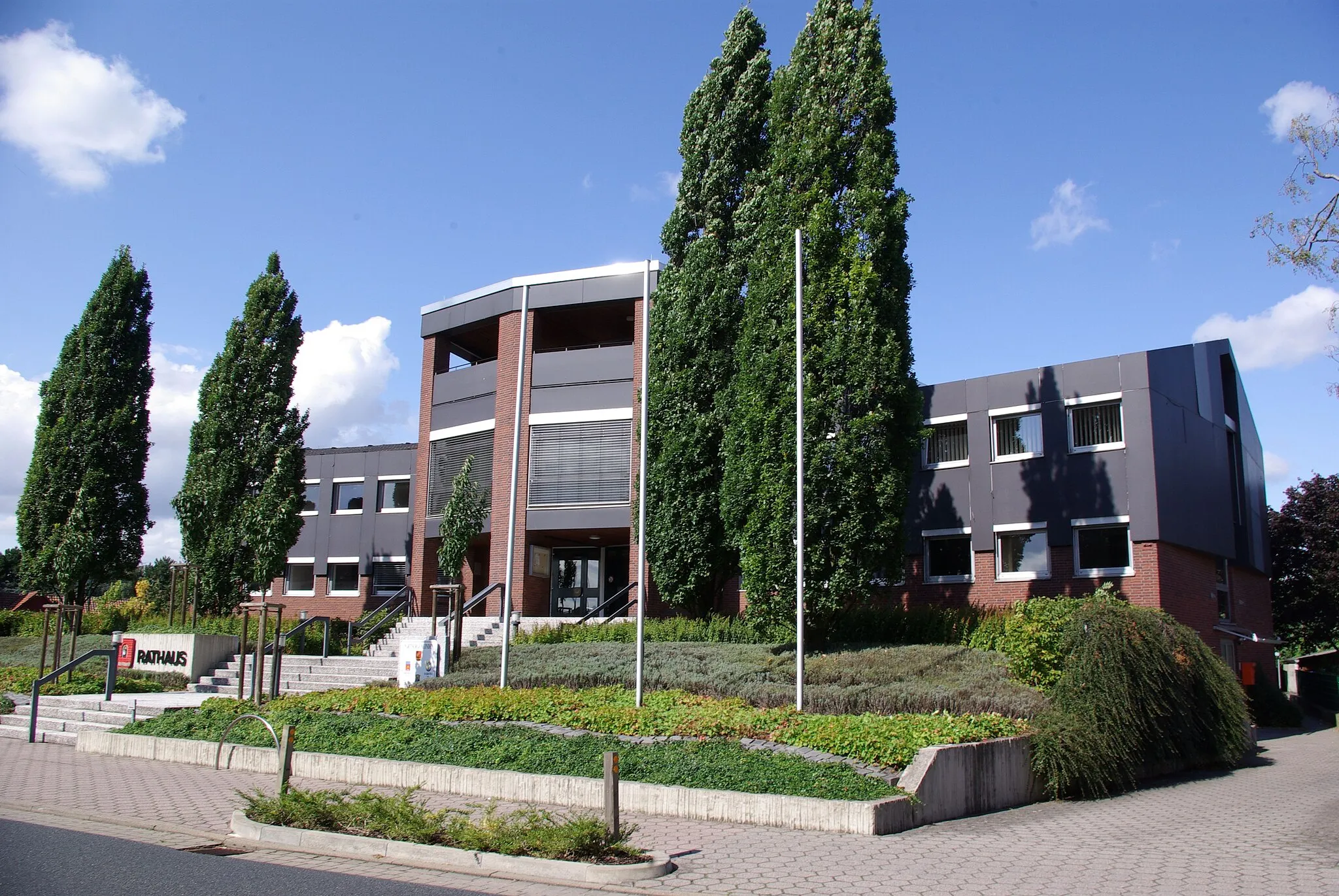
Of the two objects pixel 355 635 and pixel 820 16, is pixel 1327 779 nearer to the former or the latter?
pixel 820 16

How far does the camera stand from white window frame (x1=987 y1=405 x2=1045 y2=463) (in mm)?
21672

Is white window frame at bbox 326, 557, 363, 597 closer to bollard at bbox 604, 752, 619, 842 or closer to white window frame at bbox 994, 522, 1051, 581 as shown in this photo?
white window frame at bbox 994, 522, 1051, 581

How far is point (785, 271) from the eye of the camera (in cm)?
1823

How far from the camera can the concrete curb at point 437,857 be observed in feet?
24.5

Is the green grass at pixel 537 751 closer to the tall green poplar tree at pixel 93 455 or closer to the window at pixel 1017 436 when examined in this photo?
the window at pixel 1017 436

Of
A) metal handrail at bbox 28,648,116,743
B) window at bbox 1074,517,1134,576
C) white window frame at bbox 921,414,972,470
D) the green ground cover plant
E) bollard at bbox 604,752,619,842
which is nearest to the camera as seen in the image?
the green ground cover plant

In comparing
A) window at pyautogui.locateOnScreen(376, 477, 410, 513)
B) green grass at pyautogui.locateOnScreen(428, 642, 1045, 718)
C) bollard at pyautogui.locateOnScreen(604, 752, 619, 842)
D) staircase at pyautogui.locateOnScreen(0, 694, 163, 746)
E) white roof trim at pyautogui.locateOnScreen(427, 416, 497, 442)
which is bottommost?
staircase at pyautogui.locateOnScreen(0, 694, 163, 746)

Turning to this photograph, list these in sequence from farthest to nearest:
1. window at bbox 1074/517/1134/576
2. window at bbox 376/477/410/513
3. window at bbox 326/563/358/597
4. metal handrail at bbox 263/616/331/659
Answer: window at bbox 326/563/358/597 < window at bbox 376/477/410/513 < metal handrail at bbox 263/616/331/659 < window at bbox 1074/517/1134/576

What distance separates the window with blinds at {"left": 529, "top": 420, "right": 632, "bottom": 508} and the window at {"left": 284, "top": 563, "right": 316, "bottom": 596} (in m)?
12.6

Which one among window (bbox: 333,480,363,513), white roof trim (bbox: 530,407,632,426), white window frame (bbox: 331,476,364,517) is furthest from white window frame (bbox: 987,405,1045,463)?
window (bbox: 333,480,363,513)

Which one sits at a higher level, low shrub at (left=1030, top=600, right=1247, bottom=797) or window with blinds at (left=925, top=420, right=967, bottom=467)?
window with blinds at (left=925, top=420, right=967, bottom=467)

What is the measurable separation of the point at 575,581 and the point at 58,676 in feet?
44.5

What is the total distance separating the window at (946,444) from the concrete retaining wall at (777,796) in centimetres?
1218

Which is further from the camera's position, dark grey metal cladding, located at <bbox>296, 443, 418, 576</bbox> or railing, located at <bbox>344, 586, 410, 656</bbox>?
dark grey metal cladding, located at <bbox>296, 443, 418, 576</bbox>
